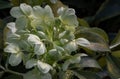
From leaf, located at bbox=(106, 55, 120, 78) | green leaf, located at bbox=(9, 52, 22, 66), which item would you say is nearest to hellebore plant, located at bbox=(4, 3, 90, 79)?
green leaf, located at bbox=(9, 52, 22, 66)

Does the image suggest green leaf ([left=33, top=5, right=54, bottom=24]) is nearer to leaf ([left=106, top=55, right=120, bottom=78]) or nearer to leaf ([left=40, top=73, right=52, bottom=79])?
leaf ([left=40, top=73, right=52, bottom=79])

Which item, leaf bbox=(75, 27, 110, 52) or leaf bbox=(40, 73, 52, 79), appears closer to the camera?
leaf bbox=(40, 73, 52, 79)

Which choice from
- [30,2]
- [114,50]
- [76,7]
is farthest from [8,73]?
[76,7]

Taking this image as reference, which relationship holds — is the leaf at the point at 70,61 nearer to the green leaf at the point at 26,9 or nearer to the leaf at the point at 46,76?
the leaf at the point at 46,76

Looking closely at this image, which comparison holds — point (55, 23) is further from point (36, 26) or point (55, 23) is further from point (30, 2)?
point (30, 2)

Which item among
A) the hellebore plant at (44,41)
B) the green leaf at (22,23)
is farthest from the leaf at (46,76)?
the green leaf at (22,23)

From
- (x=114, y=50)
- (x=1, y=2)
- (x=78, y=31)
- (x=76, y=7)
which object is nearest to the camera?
(x=78, y=31)
